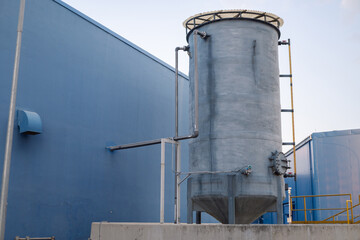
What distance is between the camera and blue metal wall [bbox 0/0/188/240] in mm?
14695

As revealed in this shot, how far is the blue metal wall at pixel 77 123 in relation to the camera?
1470 centimetres

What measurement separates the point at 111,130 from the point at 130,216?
423cm

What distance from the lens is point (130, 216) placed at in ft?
63.3

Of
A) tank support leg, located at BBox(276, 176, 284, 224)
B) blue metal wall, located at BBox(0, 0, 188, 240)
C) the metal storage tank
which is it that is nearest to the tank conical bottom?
the metal storage tank

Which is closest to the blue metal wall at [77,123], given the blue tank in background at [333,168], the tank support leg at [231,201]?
the tank support leg at [231,201]

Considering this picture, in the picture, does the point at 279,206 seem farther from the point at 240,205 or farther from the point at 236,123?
the point at 236,123

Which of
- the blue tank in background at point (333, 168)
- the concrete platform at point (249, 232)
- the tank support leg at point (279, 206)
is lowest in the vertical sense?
the concrete platform at point (249, 232)

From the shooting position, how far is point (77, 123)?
17078 mm

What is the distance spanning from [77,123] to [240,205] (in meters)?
7.81

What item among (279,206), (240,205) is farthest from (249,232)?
(279,206)

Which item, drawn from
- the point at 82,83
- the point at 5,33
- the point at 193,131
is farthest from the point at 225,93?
the point at 5,33

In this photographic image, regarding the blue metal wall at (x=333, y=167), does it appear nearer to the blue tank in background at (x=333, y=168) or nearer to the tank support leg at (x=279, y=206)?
the blue tank in background at (x=333, y=168)

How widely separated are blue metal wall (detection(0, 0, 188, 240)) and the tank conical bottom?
560cm

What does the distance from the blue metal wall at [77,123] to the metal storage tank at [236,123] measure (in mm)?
5260
